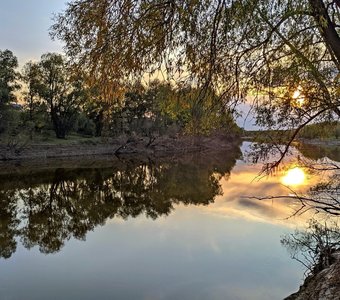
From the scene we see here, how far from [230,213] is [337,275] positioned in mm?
9777

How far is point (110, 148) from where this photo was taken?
38312mm

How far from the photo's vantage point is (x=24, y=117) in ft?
120

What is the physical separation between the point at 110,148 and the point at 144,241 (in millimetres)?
27766

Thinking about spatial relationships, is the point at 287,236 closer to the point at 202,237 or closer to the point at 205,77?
the point at 202,237

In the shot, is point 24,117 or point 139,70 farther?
point 24,117

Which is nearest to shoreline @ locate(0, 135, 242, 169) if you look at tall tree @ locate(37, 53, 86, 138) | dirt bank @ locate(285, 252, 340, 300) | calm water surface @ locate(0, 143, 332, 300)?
tall tree @ locate(37, 53, 86, 138)

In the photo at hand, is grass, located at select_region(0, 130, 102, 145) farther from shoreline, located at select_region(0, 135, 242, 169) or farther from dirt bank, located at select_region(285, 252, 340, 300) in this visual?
dirt bank, located at select_region(285, 252, 340, 300)

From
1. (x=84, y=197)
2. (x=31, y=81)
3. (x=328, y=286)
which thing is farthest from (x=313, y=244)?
(x=31, y=81)

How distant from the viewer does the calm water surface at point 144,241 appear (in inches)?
315

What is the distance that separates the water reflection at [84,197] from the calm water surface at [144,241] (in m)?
0.04

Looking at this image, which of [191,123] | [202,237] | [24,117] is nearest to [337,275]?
[191,123]

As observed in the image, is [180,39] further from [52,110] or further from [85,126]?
[85,126]

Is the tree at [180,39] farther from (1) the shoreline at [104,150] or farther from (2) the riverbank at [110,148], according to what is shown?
(2) the riverbank at [110,148]

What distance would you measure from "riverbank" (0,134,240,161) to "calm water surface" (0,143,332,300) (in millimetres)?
10126
